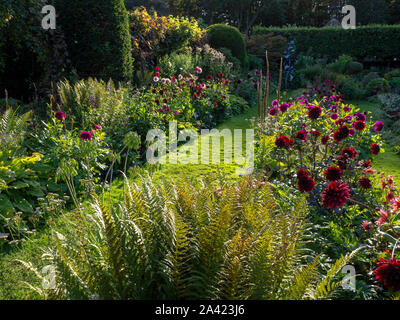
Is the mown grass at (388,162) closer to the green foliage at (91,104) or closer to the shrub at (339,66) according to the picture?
the green foliage at (91,104)

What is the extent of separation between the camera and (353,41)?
57.4ft

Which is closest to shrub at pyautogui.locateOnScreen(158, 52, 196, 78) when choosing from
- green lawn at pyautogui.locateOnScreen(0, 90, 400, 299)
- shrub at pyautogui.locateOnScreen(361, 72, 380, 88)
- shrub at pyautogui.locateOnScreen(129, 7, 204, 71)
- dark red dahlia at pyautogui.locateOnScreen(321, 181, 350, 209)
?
shrub at pyautogui.locateOnScreen(129, 7, 204, 71)

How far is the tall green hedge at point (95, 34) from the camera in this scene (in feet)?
21.5

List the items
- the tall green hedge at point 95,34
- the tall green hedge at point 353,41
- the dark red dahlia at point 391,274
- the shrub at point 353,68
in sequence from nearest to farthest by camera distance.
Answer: the dark red dahlia at point 391,274
the tall green hedge at point 95,34
the shrub at point 353,68
the tall green hedge at point 353,41

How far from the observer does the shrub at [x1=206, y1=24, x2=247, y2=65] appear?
1373 cm

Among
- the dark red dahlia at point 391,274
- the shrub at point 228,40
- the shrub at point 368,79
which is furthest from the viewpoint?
the shrub at point 228,40

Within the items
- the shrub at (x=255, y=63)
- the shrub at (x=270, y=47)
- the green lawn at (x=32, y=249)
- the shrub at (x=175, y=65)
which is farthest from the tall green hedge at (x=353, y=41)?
the green lawn at (x=32, y=249)

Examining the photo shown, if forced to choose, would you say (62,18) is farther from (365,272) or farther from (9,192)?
(365,272)

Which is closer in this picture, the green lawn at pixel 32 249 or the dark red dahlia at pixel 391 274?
the dark red dahlia at pixel 391 274

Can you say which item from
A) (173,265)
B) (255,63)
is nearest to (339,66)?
(255,63)

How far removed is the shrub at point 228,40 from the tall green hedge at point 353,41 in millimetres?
6112

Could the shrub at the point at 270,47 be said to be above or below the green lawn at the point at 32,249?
above

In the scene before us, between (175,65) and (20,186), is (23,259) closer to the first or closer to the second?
(20,186)
